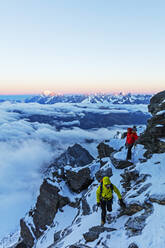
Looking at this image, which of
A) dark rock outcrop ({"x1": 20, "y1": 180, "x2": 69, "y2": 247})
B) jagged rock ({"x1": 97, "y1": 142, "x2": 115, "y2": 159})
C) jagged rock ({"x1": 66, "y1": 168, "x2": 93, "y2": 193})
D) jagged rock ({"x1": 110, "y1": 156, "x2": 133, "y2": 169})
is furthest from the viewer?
dark rock outcrop ({"x1": 20, "y1": 180, "x2": 69, "y2": 247})

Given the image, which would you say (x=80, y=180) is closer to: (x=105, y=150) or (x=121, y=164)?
(x=105, y=150)

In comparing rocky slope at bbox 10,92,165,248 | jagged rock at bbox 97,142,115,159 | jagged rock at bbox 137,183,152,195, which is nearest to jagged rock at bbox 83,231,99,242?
rocky slope at bbox 10,92,165,248

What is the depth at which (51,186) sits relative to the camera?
1641 inches

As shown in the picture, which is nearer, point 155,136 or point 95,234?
point 95,234

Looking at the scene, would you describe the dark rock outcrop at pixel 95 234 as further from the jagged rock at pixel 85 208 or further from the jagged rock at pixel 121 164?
the jagged rock at pixel 121 164

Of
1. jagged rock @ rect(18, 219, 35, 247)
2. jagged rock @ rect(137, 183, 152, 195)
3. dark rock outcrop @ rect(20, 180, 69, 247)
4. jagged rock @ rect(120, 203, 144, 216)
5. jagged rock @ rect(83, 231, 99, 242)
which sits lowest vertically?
jagged rock @ rect(18, 219, 35, 247)

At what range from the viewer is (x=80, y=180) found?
121ft

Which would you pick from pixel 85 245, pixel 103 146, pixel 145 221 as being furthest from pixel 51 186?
pixel 145 221

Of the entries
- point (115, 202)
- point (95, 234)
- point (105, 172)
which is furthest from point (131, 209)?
point (105, 172)

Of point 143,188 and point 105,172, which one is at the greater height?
point 143,188

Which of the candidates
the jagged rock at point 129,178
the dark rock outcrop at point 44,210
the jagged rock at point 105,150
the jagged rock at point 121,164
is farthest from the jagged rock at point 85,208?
the jagged rock at point 105,150

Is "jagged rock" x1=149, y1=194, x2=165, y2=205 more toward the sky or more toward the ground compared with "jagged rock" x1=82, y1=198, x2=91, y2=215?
more toward the sky

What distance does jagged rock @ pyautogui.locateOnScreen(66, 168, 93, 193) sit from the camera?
118 feet

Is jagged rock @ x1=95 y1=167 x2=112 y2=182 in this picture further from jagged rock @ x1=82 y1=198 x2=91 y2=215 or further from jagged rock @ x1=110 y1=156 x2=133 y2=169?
jagged rock @ x1=82 y1=198 x2=91 y2=215
